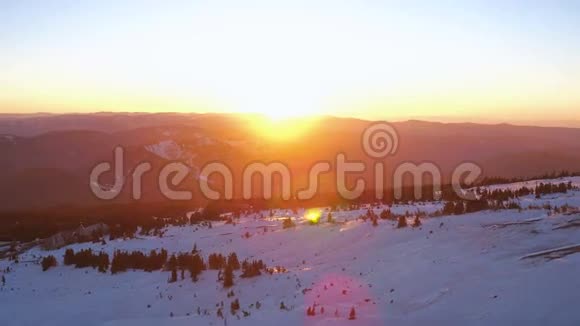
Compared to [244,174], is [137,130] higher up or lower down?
higher up

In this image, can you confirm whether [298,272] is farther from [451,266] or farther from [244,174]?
[244,174]

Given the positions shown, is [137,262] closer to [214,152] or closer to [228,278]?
[228,278]

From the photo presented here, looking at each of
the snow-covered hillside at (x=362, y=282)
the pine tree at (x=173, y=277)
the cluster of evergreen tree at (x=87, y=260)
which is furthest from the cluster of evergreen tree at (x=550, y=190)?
the cluster of evergreen tree at (x=87, y=260)

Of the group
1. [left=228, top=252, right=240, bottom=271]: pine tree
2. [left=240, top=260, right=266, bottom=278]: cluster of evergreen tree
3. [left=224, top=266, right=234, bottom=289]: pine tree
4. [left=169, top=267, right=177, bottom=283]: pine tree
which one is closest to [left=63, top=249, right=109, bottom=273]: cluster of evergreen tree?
[left=169, top=267, right=177, bottom=283]: pine tree

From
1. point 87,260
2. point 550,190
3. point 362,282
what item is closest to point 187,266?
point 87,260

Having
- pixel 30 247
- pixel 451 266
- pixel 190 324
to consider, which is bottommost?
pixel 30 247

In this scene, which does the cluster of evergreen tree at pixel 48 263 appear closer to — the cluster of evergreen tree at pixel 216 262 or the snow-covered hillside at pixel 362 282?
the snow-covered hillside at pixel 362 282

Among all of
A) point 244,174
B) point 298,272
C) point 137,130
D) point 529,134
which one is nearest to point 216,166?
point 244,174
